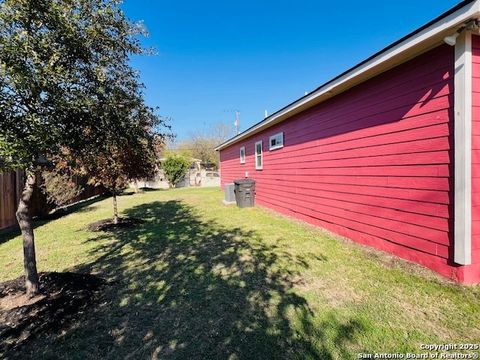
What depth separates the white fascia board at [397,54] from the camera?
112 inches

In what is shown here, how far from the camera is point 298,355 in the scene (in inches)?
81.3

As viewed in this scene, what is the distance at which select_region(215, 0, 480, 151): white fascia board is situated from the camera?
9.31ft

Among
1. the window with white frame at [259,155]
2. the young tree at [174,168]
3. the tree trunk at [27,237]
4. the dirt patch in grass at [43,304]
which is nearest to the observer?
the dirt patch in grass at [43,304]

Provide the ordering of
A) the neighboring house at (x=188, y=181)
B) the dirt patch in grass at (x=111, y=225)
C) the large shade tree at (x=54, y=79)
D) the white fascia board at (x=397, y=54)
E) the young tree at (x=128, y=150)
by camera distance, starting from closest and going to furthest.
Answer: the large shade tree at (x=54, y=79), the white fascia board at (x=397, y=54), the young tree at (x=128, y=150), the dirt patch in grass at (x=111, y=225), the neighboring house at (x=188, y=181)

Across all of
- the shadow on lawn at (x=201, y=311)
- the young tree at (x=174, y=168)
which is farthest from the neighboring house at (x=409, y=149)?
the young tree at (x=174, y=168)

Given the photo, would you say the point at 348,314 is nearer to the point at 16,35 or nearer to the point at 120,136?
the point at 120,136

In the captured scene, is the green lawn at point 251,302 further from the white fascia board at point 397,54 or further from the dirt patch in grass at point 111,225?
the white fascia board at point 397,54

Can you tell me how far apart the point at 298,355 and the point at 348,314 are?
0.83m

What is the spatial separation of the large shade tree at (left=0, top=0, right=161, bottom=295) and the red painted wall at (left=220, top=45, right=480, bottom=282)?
388 centimetres

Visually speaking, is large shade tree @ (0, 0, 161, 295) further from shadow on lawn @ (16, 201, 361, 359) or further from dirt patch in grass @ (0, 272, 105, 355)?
shadow on lawn @ (16, 201, 361, 359)

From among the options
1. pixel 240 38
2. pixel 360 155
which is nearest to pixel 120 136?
pixel 360 155

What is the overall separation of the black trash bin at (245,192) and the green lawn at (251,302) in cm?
466

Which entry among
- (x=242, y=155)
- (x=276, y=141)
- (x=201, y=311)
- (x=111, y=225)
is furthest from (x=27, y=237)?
(x=242, y=155)

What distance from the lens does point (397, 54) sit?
12.0ft
